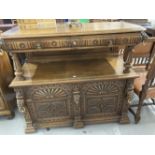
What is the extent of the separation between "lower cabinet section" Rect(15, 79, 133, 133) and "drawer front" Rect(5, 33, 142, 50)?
37 centimetres

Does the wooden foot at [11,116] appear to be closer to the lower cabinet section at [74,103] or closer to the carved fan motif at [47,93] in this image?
the lower cabinet section at [74,103]

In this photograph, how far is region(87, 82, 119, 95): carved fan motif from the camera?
1.42m

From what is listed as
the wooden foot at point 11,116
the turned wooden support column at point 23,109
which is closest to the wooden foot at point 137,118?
the turned wooden support column at point 23,109

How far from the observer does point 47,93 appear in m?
1.41

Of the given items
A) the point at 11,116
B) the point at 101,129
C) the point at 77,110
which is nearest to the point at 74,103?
the point at 77,110

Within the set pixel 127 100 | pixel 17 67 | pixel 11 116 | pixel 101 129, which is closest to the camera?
pixel 17 67

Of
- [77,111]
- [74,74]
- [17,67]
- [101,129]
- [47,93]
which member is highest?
[17,67]

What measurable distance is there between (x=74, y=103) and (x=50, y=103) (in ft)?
0.76

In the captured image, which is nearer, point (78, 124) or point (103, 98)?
point (103, 98)

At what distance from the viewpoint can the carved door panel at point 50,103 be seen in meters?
1.39

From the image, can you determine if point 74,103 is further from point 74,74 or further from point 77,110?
point 74,74
